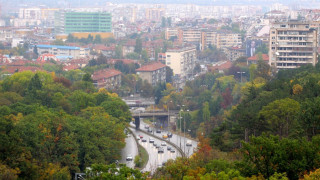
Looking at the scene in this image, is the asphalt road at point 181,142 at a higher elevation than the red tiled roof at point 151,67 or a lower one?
lower

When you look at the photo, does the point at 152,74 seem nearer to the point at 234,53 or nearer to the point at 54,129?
the point at 234,53

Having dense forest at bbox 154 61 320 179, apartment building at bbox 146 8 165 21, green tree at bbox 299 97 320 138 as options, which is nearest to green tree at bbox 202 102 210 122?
dense forest at bbox 154 61 320 179

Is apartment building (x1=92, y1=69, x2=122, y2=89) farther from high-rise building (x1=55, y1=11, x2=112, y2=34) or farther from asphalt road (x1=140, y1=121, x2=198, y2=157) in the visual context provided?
high-rise building (x1=55, y1=11, x2=112, y2=34)

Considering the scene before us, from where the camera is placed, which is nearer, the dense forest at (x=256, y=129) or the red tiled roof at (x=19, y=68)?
the dense forest at (x=256, y=129)

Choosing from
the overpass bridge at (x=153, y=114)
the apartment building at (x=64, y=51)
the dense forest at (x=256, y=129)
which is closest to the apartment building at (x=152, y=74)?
the dense forest at (x=256, y=129)

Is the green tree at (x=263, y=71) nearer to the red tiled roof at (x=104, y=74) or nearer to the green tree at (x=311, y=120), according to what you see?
the red tiled roof at (x=104, y=74)

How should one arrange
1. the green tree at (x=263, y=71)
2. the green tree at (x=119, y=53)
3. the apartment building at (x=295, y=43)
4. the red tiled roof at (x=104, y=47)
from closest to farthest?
1. the green tree at (x=263, y=71)
2. the apartment building at (x=295, y=43)
3. the green tree at (x=119, y=53)
4. the red tiled roof at (x=104, y=47)
